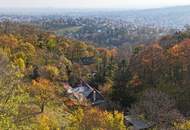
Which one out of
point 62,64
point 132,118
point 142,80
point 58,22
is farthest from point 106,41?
point 132,118

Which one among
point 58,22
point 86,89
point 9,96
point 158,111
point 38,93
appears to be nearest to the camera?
point 9,96

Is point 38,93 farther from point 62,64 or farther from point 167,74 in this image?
point 62,64

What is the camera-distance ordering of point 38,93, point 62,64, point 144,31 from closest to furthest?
point 38,93 → point 62,64 → point 144,31

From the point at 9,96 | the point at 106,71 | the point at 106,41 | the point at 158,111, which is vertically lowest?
the point at 106,41

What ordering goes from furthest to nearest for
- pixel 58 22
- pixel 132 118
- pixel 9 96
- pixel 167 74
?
pixel 58 22 < pixel 167 74 < pixel 132 118 < pixel 9 96

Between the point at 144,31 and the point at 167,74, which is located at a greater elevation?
the point at 167,74

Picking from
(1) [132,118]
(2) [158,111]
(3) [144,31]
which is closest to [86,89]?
(1) [132,118]

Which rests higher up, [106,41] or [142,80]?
[142,80]

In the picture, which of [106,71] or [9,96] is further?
[106,71]

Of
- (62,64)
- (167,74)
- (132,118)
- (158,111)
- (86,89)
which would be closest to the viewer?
(158,111)
